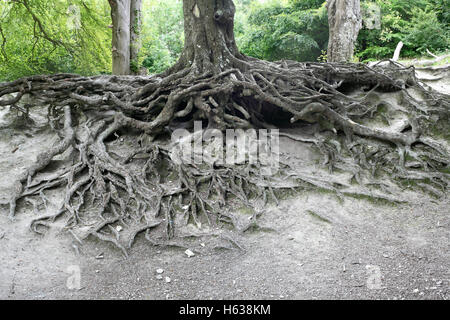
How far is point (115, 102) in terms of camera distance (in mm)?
7121

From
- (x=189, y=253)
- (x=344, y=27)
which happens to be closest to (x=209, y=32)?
(x=189, y=253)

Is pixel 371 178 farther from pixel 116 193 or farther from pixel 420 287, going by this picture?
pixel 116 193

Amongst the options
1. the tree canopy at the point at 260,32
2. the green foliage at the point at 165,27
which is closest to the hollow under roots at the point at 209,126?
the tree canopy at the point at 260,32

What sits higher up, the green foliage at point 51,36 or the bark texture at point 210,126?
the green foliage at point 51,36

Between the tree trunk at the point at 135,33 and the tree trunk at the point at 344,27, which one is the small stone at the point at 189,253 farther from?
the tree trunk at the point at 135,33

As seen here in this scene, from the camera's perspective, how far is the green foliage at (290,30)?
1398cm

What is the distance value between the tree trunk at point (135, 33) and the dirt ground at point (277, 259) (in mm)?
7827

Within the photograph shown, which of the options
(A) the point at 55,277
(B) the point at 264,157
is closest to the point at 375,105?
(B) the point at 264,157

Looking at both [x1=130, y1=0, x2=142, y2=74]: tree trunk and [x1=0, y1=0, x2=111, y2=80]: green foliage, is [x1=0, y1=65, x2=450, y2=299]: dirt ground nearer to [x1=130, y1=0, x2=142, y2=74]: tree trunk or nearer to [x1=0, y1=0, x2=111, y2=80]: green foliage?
[x1=130, y1=0, x2=142, y2=74]: tree trunk

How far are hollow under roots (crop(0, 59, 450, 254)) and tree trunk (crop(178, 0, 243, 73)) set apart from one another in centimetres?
25

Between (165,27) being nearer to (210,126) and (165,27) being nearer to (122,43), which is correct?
(122,43)

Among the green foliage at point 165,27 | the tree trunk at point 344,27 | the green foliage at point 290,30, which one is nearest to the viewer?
the tree trunk at point 344,27

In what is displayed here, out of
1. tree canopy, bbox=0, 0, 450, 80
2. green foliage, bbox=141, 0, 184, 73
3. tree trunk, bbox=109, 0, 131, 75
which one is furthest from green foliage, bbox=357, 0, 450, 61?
green foliage, bbox=141, 0, 184, 73

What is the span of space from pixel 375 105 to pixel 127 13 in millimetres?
8353
